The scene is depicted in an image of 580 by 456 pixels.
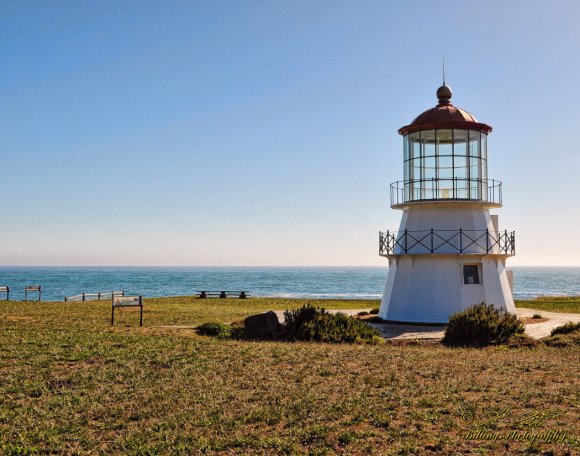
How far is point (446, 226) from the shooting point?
1058 inches

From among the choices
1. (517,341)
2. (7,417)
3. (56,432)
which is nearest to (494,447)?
(56,432)

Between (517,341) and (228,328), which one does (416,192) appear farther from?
(228,328)

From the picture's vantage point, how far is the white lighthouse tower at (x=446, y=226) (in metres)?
26.5

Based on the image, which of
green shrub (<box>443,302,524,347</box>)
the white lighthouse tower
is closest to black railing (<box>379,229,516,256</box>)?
the white lighthouse tower

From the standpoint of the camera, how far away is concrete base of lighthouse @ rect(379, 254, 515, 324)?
26.4m

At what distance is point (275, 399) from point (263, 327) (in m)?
9.40

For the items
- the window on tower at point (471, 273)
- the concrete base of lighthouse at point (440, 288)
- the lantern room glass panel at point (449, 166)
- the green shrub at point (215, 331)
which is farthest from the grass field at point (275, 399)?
the lantern room glass panel at point (449, 166)

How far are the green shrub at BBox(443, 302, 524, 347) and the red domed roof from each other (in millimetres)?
8942

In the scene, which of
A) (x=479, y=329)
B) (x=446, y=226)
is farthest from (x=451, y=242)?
(x=479, y=329)

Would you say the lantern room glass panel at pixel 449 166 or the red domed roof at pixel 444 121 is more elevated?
the red domed roof at pixel 444 121

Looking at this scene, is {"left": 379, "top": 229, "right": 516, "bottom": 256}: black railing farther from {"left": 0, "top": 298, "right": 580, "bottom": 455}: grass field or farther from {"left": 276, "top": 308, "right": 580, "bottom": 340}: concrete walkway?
{"left": 0, "top": 298, "right": 580, "bottom": 455}: grass field

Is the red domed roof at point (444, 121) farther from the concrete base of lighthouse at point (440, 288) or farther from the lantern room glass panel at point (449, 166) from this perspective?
the concrete base of lighthouse at point (440, 288)

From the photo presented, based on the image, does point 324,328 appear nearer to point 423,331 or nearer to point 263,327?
point 263,327

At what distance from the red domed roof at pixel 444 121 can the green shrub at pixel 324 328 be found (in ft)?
32.2
